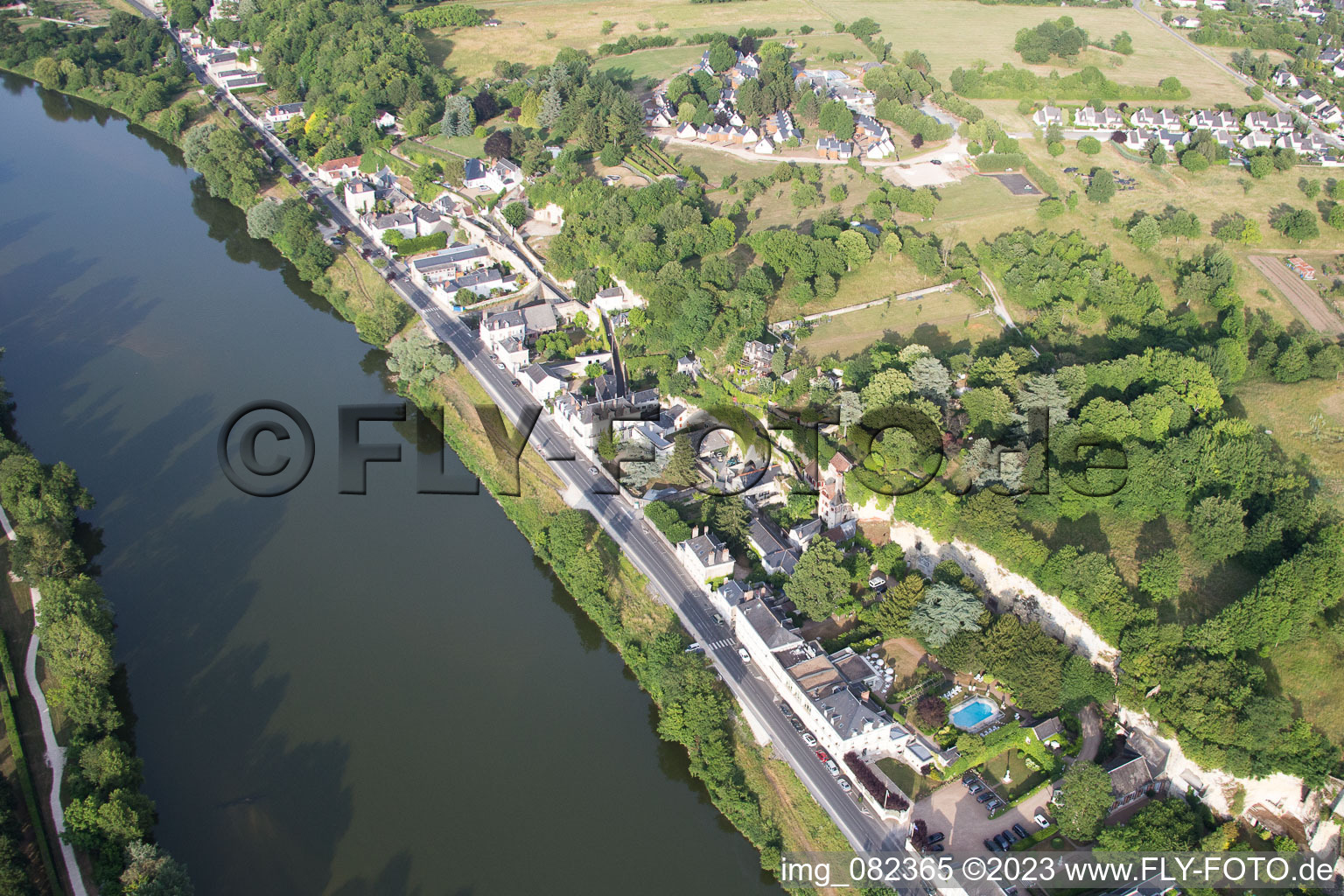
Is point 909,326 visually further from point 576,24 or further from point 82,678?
point 576,24

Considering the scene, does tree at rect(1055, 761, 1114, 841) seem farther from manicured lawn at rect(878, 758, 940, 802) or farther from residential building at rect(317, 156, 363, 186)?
residential building at rect(317, 156, 363, 186)

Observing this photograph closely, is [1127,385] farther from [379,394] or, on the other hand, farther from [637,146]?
[637,146]

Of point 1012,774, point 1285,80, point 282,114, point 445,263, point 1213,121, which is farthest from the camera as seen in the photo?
point 1285,80

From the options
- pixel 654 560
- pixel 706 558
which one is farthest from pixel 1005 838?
pixel 654 560

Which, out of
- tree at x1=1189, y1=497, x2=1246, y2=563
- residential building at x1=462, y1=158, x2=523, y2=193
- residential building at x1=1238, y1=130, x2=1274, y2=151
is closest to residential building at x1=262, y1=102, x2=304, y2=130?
residential building at x1=462, y1=158, x2=523, y2=193

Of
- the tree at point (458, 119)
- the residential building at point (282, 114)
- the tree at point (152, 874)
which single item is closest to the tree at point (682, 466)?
the tree at point (152, 874)

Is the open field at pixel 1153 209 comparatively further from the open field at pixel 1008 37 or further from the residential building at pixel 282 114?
the residential building at pixel 282 114
